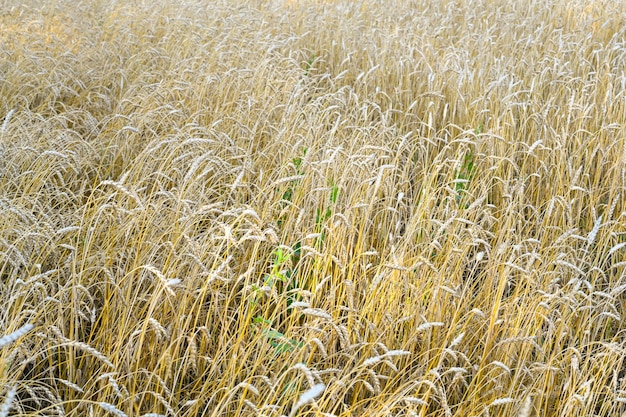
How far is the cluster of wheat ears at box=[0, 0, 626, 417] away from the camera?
180 centimetres

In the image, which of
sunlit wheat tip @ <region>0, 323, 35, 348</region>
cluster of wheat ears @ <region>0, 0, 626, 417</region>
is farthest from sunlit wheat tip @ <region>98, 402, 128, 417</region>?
sunlit wheat tip @ <region>0, 323, 35, 348</region>

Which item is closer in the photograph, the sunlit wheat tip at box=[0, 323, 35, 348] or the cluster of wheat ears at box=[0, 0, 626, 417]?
the sunlit wheat tip at box=[0, 323, 35, 348]

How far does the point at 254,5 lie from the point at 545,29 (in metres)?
2.72

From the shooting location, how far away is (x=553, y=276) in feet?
7.43

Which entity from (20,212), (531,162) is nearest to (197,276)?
(20,212)

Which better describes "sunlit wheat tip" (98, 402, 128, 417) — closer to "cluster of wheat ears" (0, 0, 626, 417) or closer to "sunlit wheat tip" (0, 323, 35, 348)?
"cluster of wheat ears" (0, 0, 626, 417)

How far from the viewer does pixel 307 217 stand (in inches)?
100.0

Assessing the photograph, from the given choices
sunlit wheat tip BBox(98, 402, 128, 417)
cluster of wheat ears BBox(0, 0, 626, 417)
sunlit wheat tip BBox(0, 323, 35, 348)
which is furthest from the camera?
cluster of wheat ears BBox(0, 0, 626, 417)

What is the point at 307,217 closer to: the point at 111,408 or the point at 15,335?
the point at 111,408

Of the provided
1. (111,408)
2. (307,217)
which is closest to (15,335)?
(111,408)

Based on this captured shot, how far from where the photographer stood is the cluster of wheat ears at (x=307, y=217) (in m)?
1.80

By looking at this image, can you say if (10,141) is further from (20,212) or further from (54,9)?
(54,9)

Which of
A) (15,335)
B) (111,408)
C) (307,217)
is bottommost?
(307,217)

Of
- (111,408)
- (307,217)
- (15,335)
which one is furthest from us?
(307,217)
